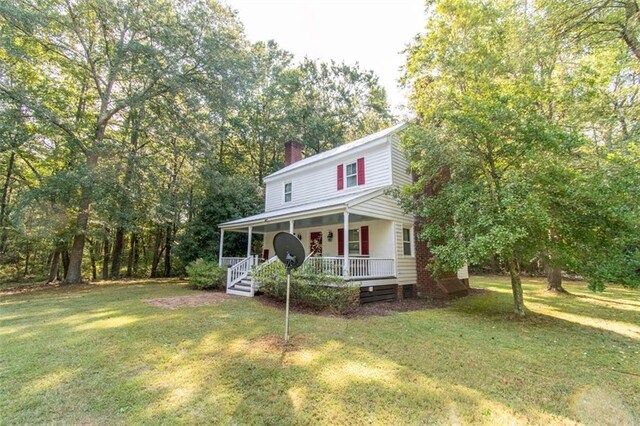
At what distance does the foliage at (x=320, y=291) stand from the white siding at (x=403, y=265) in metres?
3.08

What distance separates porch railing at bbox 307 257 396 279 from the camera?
9771 mm

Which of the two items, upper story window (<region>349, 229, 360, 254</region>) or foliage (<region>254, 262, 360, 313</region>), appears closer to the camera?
foliage (<region>254, 262, 360, 313</region>)

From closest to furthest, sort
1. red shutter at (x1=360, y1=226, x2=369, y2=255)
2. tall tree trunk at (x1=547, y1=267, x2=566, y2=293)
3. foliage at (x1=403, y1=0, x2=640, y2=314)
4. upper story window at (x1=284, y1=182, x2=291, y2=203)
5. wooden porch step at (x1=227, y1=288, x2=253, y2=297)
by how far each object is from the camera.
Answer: foliage at (x1=403, y1=0, x2=640, y2=314) < wooden porch step at (x1=227, y1=288, x2=253, y2=297) < red shutter at (x1=360, y1=226, x2=369, y2=255) < tall tree trunk at (x1=547, y1=267, x2=566, y2=293) < upper story window at (x1=284, y1=182, x2=291, y2=203)

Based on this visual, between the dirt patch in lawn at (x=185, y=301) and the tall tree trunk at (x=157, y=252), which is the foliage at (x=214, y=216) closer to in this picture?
the tall tree trunk at (x=157, y=252)

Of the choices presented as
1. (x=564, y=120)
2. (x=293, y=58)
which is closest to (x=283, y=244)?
(x=564, y=120)

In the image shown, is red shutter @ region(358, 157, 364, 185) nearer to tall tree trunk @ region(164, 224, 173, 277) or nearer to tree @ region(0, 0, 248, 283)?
tree @ region(0, 0, 248, 283)

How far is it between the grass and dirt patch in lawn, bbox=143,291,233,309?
120cm

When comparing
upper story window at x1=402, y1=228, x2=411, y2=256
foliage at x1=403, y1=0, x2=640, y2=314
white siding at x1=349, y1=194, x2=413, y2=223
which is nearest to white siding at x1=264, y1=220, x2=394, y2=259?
white siding at x1=349, y1=194, x2=413, y2=223

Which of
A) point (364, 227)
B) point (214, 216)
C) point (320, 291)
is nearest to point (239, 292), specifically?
point (320, 291)

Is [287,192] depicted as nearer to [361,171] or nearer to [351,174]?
[351,174]

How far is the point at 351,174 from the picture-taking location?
13.7m

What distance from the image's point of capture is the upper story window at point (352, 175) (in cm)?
1350

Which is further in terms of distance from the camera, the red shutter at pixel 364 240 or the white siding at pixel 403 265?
the red shutter at pixel 364 240

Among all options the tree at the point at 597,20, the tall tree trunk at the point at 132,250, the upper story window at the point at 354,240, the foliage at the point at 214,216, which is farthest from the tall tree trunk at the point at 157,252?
the tree at the point at 597,20
